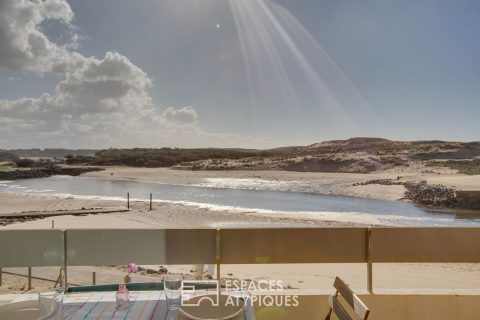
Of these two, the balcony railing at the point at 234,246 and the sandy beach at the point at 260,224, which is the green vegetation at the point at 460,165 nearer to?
the sandy beach at the point at 260,224

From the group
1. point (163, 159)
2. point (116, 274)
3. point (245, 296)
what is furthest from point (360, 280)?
point (163, 159)

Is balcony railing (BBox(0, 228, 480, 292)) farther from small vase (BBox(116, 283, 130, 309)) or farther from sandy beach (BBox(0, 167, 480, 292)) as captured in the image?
small vase (BBox(116, 283, 130, 309))

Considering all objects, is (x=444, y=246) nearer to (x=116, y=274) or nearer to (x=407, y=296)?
(x=407, y=296)

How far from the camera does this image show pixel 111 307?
1.97 meters

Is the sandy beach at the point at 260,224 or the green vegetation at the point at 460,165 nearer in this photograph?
the sandy beach at the point at 260,224

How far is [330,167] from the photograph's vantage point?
54.8 m

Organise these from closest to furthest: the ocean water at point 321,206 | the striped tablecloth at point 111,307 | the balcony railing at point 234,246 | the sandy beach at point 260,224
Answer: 1. the striped tablecloth at point 111,307
2. the balcony railing at point 234,246
3. the sandy beach at point 260,224
4. the ocean water at point 321,206

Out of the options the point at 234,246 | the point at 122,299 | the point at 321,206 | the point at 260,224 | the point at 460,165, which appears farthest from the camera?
the point at 460,165

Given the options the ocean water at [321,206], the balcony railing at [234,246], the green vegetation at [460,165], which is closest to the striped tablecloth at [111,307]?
the balcony railing at [234,246]

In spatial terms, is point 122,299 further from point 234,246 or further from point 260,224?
point 260,224

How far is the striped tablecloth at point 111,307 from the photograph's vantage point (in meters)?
1.86

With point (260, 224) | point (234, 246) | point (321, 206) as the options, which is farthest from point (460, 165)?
point (234, 246)

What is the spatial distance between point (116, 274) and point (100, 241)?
16.5 feet

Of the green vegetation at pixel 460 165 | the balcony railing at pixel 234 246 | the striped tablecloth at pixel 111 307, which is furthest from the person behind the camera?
the green vegetation at pixel 460 165
